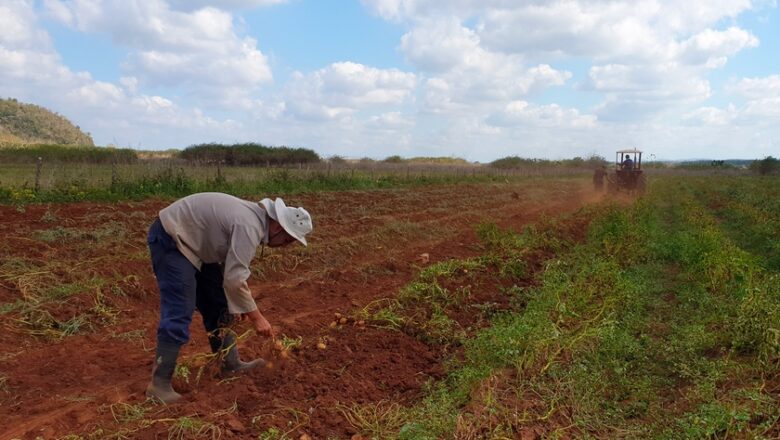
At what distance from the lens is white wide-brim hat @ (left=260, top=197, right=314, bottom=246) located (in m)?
3.96

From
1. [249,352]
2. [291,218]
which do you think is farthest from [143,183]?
[291,218]

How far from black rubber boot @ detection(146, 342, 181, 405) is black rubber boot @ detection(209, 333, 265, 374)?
518 mm

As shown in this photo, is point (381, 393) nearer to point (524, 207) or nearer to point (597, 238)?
point (597, 238)

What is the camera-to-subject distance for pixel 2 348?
17.0 ft

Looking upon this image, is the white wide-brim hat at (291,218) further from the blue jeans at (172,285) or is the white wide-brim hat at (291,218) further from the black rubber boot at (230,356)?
the black rubber boot at (230,356)

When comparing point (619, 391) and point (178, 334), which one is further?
point (619, 391)

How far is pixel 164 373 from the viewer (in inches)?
157

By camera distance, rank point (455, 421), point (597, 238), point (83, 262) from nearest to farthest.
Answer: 1. point (455, 421)
2. point (83, 262)
3. point (597, 238)

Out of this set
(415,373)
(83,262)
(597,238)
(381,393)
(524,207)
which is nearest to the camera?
(381,393)

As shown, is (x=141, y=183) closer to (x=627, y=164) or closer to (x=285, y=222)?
(x=285, y=222)

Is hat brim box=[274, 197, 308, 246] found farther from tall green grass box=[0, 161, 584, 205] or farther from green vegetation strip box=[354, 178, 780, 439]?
tall green grass box=[0, 161, 584, 205]

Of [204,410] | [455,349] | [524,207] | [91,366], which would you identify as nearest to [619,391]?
[455,349]

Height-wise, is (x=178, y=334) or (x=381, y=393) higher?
(x=178, y=334)

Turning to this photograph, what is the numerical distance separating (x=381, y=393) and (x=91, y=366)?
257 cm
